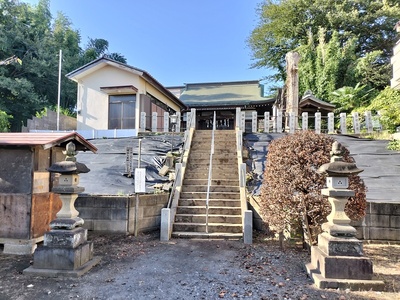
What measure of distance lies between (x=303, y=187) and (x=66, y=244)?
4.25 metres

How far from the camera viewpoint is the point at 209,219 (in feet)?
21.4

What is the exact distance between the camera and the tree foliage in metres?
19.1

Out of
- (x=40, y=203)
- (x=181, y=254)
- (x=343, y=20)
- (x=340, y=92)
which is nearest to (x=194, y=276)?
(x=181, y=254)

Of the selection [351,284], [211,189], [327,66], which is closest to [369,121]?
[211,189]

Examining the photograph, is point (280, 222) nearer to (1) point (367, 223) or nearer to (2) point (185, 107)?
(1) point (367, 223)

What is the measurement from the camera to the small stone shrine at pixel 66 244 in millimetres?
4004

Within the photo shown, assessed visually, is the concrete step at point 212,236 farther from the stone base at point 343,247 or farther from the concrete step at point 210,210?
the stone base at point 343,247

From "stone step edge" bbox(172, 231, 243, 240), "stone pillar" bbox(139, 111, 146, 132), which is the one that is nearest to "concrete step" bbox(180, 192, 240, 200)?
"stone step edge" bbox(172, 231, 243, 240)

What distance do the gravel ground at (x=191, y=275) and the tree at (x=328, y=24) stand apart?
22.2 meters

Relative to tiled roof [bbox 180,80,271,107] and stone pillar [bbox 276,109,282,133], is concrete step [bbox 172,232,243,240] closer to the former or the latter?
stone pillar [bbox 276,109,282,133]

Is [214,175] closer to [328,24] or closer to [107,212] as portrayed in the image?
[107,212]

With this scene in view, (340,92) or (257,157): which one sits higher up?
(340,92)

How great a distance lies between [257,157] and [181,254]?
17.8ft

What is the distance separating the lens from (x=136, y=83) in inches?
561
